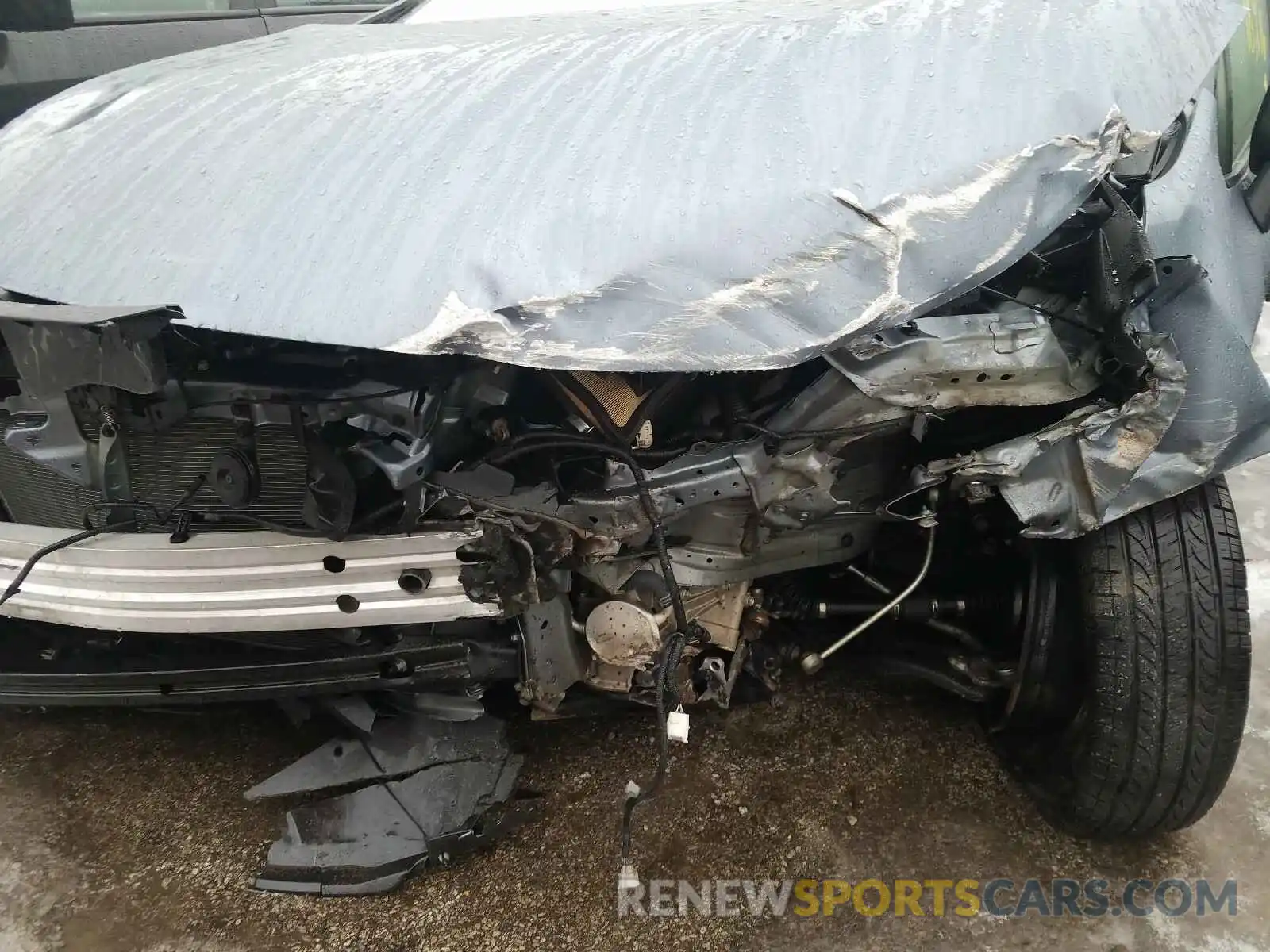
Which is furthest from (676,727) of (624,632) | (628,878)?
(628,878)

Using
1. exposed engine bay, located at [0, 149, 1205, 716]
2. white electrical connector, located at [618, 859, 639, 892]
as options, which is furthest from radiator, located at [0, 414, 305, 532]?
white electrical connector, located at [618, 859, 639, 892]

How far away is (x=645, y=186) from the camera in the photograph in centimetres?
109

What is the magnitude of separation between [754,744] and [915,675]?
1.24 feet

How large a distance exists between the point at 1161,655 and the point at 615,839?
3.39 ft

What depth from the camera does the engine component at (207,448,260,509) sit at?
4.20 ft

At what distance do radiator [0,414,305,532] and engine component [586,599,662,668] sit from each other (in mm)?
538

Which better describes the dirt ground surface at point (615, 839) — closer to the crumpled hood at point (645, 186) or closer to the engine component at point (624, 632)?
the engine component at point (624, 632)

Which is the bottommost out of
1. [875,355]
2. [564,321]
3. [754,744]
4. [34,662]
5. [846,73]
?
[754,744]

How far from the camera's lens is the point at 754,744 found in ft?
5.98

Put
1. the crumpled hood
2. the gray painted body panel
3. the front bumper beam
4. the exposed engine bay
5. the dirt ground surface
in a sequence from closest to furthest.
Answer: the crumpled hood < the exposed engine bay < the front bumper beam < the dirt ground surface < the gray painted body panel

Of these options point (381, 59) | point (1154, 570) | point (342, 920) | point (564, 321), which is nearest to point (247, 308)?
point (564, 321)

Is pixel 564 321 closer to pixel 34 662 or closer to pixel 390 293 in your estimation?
pixel 390 293

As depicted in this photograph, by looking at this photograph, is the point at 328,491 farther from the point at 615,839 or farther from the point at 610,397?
the point at 615,839

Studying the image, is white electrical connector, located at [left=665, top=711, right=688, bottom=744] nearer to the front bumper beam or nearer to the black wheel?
the front bumper beam
